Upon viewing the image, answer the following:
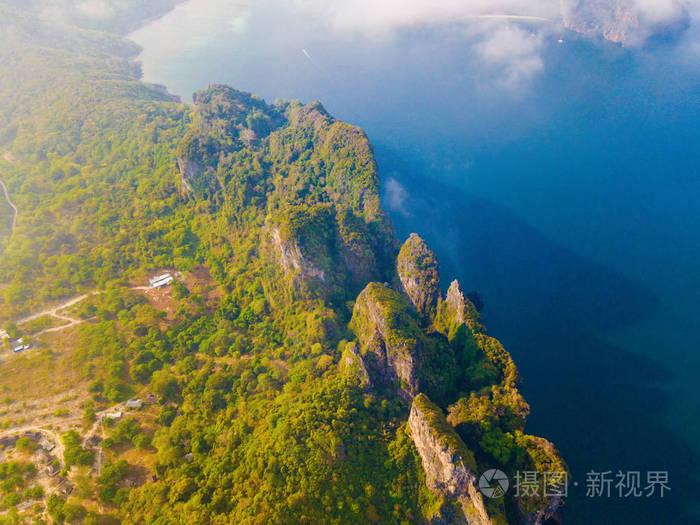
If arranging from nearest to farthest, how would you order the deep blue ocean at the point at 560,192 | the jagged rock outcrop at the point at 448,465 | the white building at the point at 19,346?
the jagged rock outcrop at the point at 448,465 → the deep blue ocean at the point at 560,192 → the white building at the point at 19,346

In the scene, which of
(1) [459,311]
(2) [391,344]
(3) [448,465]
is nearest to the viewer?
(3) [448,465]

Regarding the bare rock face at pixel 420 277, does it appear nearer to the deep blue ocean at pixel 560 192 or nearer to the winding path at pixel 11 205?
the deep blue ocean at pixel 560 192

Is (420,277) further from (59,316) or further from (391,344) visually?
(59,316)

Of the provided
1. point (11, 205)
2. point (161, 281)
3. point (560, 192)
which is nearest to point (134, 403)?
point (161, 281)

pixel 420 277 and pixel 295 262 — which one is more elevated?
pixel 295 262

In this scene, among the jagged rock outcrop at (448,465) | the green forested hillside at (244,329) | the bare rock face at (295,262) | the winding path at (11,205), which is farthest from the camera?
the winding path at (11,205)

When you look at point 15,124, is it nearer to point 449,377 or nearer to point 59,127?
point 59,127

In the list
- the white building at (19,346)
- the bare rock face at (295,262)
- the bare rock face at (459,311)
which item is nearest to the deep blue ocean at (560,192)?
the bare rock face at (459,311)

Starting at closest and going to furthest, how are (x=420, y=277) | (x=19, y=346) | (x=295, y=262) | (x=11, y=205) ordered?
(x=19, y=346)
(x=295, y=262)
(x=420, y=277)
(x=11, y=205)
